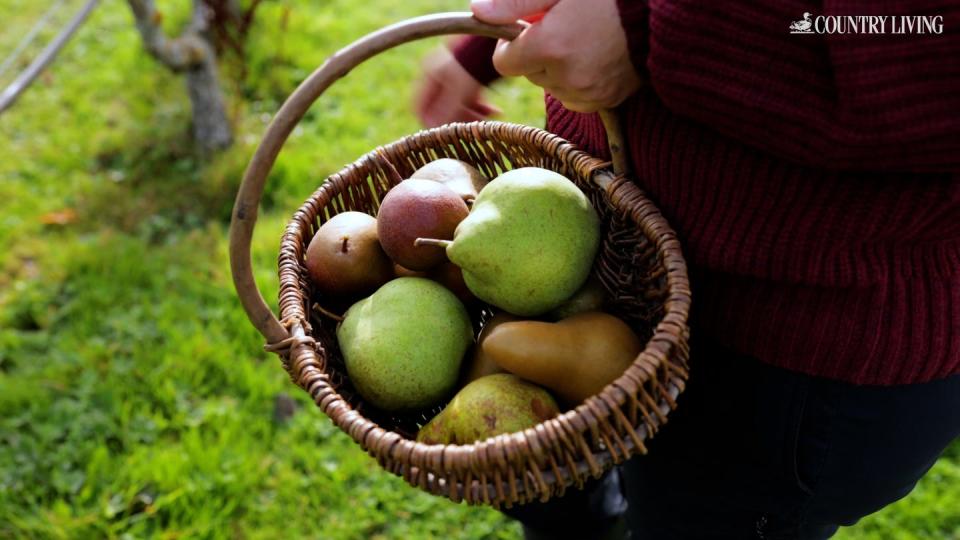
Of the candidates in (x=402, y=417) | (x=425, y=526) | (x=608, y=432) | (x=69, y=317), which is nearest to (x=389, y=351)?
(x=402, y=417)

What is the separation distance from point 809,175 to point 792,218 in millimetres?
57

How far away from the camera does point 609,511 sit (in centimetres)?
182

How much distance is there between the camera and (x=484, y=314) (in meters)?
1.46

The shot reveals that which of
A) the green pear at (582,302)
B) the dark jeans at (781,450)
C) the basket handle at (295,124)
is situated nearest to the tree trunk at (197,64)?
the basket handle at (295,124)

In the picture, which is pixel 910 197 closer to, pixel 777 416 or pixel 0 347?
pixel 777 416

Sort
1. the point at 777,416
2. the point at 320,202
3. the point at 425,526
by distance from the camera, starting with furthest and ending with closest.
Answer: the point at 425,526
the point at 320,202
the point at 777,416

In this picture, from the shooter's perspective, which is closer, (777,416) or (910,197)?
(910,197)

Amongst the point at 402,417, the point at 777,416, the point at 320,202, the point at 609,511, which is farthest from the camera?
the point at 609,511

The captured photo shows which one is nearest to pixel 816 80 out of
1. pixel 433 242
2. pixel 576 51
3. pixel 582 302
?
pixel 576 51

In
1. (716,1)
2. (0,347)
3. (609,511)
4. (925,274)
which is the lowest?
(0,347)

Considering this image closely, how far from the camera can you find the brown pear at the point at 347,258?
1387 millimetres

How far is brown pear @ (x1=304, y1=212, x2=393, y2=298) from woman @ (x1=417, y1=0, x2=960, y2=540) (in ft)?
1.35

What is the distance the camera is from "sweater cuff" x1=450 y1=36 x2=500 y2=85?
1.53 metres

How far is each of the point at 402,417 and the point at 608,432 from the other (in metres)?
0.39
